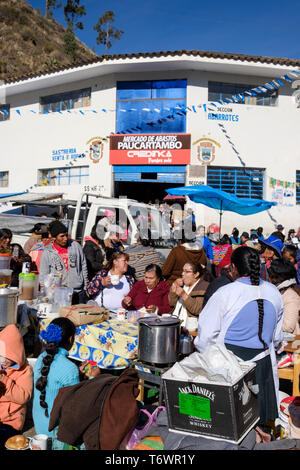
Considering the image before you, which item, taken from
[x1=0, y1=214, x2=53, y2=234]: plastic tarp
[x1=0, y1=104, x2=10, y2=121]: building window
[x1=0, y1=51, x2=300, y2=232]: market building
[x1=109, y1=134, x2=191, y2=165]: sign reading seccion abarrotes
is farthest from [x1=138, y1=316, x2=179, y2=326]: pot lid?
[x1=0, y1=104, x2=10, y2=121]: building window

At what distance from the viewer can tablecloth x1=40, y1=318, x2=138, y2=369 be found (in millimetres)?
4506

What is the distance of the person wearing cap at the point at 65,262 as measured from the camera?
19.8 ft

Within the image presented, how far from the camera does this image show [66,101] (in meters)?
18.3

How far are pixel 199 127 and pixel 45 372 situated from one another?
45.9 feet

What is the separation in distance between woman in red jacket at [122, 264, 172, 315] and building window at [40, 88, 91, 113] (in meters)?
13.4

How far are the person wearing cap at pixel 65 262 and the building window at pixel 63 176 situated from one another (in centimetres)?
1143

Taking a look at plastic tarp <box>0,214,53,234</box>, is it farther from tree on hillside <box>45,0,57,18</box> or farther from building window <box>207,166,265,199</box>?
tree on hillside <box>45,0,57,18</box>

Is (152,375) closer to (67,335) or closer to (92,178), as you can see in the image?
(67,335)

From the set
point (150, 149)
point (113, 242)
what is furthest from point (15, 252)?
point (150, 149)

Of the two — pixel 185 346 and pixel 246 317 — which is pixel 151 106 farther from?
pixel 246 317

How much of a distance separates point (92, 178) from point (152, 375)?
13973mm

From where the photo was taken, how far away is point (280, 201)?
53.6ft

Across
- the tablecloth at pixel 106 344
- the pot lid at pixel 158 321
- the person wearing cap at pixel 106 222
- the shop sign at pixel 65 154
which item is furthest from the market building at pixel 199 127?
the pot lid at pixel 158 321
